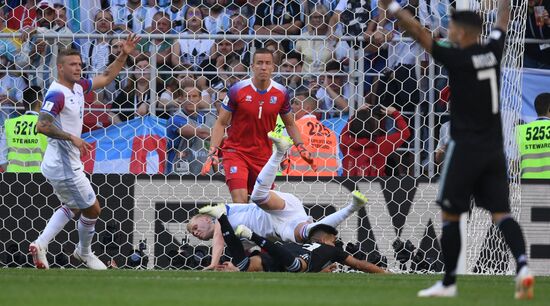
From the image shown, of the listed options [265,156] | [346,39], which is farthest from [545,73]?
[265,156]

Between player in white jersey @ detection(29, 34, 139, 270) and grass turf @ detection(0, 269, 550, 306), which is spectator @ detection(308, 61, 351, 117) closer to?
player in white jersey @ detection(29, 34, 139, 270)

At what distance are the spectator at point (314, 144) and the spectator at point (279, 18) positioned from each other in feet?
3.40

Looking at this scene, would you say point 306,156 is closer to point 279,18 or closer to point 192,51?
point 192,51

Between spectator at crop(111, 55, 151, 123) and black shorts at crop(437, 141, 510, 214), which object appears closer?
black shorts at crop(437, 141, 510, 214)

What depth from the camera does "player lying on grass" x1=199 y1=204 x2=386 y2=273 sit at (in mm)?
10820

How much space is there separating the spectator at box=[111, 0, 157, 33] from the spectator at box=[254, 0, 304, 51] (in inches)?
52.8

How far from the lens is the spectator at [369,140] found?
42.8 feet

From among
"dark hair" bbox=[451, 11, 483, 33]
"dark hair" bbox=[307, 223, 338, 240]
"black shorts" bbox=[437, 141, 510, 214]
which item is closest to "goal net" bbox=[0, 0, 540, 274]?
"dark hair" bbox=[307, 223, 338, 240]

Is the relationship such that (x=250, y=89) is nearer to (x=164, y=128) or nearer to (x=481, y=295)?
(x=164, y=128)

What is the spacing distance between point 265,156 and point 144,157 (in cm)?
182

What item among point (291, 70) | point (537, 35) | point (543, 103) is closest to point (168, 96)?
point (291, 70)

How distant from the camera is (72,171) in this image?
11219 millimetres

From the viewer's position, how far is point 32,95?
13789 mm

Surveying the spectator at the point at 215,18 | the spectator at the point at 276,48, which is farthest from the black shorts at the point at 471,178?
the spectator at the point at 215,18
